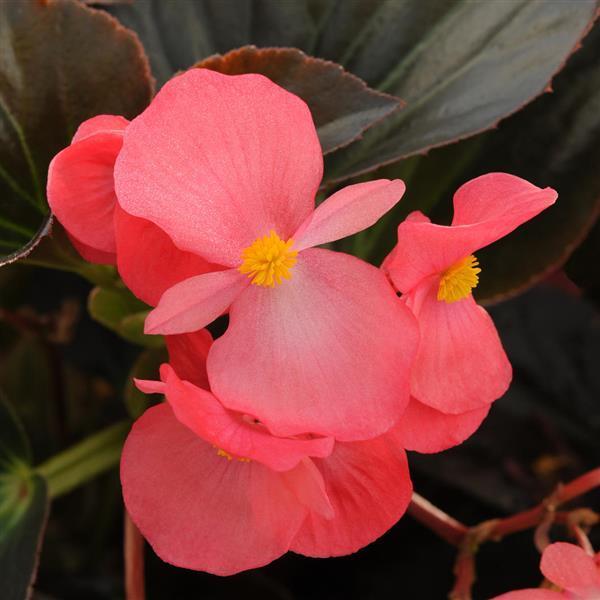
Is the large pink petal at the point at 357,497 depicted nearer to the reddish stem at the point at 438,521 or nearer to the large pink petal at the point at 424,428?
the large pink petal at the point at 424,428

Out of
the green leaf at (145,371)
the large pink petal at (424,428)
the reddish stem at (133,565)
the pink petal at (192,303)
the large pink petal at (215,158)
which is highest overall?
the large pink petal at (215,158)

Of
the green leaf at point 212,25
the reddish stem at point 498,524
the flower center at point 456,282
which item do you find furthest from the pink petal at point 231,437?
the green leaf at point 212,25

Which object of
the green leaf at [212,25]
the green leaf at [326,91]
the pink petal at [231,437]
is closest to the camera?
the pink petal at [231,437]

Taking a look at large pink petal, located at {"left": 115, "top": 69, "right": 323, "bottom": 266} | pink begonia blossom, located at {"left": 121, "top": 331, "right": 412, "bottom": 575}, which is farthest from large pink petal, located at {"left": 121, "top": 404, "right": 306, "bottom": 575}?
large pink petal, located at {"left": 115, "top": 69, "right": 323, "bottom": 266}

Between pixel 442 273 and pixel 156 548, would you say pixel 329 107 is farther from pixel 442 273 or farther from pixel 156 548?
pixel 156 548

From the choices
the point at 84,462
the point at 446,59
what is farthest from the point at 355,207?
A: the point at 84,462

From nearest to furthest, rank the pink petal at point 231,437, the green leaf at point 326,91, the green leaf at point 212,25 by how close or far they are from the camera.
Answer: the pink petal at point 231,437
the green leaf at point 326,91
the green leaf at point 212,25
